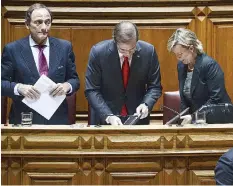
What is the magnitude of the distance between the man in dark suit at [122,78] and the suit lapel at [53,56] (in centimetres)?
12

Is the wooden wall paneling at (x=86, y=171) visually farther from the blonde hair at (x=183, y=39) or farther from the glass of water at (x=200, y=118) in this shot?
the blonde hair at (x=183, y=39)

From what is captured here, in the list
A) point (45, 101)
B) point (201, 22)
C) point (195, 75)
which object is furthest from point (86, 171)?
point (201, 22)

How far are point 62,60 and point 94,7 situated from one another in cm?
76

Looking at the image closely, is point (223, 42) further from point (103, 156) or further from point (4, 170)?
point (4, 170)

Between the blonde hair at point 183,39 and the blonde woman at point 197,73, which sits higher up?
the blonde hair at point 183,39

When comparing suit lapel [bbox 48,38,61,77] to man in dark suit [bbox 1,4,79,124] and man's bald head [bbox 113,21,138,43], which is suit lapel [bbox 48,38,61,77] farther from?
man's bald head [bbox 113,21,138,43]

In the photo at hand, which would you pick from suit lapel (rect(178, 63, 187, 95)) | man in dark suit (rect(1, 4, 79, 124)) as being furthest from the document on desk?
suit lapel (rect(178, 63, 187, 95))

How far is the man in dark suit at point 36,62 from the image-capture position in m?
2.49

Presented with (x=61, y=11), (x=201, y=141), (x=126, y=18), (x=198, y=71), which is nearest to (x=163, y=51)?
(x=126, y=18)

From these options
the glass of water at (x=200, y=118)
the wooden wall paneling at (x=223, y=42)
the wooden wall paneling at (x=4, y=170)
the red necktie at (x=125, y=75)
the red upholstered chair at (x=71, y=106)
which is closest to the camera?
the wooden wall paneling at (x=4, y=170)

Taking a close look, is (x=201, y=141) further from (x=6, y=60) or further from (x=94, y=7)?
(x=94, y=7)

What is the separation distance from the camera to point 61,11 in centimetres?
322

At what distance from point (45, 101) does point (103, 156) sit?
33 centimetres

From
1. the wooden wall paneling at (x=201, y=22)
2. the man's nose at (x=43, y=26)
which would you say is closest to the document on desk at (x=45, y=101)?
the man's nose at (x=43, y=26)
